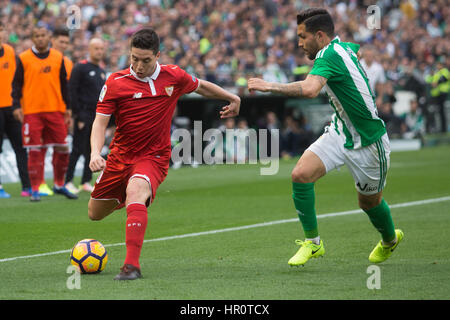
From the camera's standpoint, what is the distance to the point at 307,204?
682 cm

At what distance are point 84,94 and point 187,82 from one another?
612 cm

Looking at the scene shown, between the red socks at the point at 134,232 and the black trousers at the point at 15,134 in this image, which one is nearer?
the red socks at the point at 134,232

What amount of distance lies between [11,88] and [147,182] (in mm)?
6625

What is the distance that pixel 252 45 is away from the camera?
24.9 meters

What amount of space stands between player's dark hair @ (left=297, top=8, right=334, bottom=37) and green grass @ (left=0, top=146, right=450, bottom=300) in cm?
197

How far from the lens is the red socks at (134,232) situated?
6133mm

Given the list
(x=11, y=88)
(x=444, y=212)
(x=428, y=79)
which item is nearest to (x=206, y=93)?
(x=444, y=212)

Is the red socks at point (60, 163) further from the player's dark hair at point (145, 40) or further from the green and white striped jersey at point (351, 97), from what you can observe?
the green and white striped jersey at point (351, 97)

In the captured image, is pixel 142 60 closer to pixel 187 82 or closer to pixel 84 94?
pixel 187 82

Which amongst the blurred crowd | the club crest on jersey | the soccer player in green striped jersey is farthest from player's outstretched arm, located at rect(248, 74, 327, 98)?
the blurred crowd

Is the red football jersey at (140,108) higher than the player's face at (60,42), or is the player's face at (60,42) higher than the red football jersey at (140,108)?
the player's face at (60,42)

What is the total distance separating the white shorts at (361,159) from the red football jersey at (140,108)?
1292 millimetres

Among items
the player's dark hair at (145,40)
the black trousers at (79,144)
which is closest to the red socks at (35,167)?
the black trousers at (79,144)
